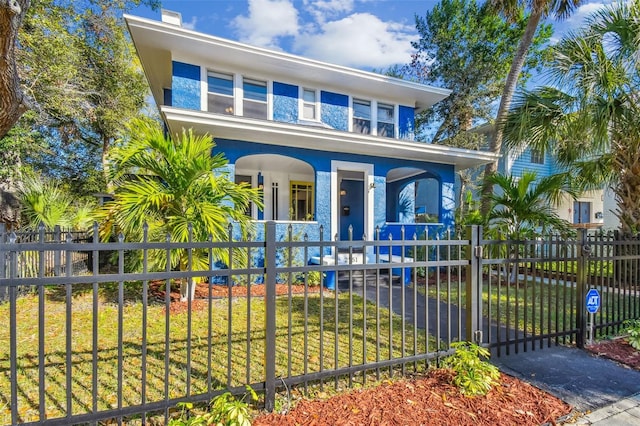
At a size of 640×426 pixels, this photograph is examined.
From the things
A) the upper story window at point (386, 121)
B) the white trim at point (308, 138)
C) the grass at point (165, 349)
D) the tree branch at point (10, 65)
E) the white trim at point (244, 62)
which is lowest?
the grass at point (165, 349)

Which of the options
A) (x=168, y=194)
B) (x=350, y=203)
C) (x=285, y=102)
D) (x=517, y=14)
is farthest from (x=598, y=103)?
(x=350, y=203)

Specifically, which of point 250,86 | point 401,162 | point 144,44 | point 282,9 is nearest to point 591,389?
point 401,162

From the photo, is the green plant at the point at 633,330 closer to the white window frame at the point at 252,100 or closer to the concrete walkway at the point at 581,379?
the concrete walkway at the point at 581,379

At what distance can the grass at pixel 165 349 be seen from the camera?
2881mm

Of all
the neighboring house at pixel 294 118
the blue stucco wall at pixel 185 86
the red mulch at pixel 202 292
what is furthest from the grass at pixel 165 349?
the blue stucco wall at pixel 185 86

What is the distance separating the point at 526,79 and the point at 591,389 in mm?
18624

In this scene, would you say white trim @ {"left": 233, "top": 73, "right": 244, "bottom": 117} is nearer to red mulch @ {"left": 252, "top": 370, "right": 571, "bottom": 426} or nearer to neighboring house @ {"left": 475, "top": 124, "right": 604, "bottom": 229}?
red mulch @ {"left": 252, "top": 370, "right": 571, "bottom": 426}

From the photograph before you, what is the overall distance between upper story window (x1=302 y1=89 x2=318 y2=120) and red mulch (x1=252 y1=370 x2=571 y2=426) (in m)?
9.19

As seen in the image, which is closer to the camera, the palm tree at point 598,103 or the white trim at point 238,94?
the palm tree at point 598,103

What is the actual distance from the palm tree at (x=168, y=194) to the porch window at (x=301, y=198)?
7.27 meters

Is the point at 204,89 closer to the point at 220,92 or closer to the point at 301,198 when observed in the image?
the point at 220,92

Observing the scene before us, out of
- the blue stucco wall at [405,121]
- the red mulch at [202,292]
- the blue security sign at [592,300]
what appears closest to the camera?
the blue security sign at [592,300]

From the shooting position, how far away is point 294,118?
10.7 m

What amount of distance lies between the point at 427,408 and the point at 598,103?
669 centimetres
